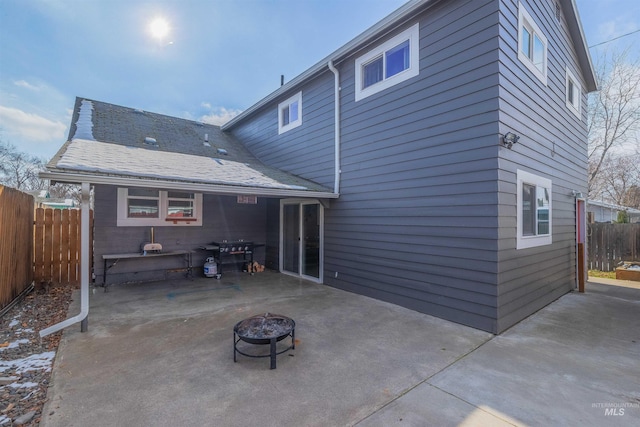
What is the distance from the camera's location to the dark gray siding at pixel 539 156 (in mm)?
3949

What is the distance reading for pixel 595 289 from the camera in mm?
6359

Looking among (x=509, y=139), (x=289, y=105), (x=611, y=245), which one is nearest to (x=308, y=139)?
(x=289, y=105)

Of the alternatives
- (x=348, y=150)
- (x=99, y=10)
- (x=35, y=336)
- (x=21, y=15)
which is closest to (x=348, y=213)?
(x=348, y=150)

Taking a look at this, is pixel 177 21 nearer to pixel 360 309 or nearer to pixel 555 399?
pixel 360 309

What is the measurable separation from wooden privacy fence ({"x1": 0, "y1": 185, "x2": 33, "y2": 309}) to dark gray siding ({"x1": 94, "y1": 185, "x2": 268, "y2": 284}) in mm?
1043

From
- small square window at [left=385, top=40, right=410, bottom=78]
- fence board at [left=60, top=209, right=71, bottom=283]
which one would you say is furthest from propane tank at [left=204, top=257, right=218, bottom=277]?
small square window at [left=385, top=40, right=410, bottom=78]

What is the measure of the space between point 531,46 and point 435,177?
2.74 metres

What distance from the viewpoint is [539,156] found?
4941 mm

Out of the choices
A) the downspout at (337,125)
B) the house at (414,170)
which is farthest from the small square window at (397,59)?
the downspout at (337,125)

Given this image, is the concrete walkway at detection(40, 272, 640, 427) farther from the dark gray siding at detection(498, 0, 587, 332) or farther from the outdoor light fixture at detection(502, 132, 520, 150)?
the outdoor light fixture at detection(502, 132, 520, 150)

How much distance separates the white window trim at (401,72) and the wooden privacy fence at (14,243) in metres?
5.94

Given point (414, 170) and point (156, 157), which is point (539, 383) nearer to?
point (414, 170)

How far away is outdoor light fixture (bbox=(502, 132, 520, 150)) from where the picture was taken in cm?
387

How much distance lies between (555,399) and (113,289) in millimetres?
7196
